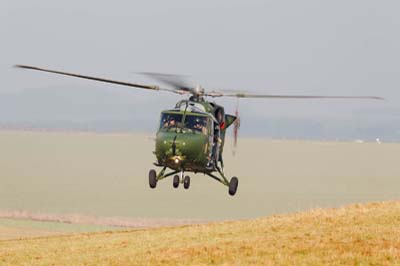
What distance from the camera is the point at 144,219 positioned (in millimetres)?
107125

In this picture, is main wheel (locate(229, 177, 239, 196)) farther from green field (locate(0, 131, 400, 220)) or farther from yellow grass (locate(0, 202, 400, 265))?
green field (locate(0, 131, 400, 220))

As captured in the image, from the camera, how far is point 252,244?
44.3 m

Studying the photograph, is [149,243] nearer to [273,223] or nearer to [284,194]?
[273,223]

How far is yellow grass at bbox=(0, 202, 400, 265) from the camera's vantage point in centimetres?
3959

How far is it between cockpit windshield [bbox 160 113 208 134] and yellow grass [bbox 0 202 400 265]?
5.81 metres

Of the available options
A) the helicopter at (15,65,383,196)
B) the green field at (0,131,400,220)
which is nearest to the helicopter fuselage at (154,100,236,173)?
the helicopter at (15,65,383,196)

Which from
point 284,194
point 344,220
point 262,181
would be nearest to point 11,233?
point 344,220

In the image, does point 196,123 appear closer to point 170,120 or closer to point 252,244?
point 170,120

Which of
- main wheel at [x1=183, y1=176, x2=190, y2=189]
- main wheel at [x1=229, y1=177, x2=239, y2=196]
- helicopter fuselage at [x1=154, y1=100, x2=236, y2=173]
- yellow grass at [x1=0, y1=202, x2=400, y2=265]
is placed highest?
helicopter fuselage at [x1=154, y1=100, x2=236, y2=173]

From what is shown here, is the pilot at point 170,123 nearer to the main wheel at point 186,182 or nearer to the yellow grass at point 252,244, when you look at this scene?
the main wheel at point 186,182

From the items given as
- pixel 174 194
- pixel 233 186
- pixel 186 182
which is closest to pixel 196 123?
pixel 233 186

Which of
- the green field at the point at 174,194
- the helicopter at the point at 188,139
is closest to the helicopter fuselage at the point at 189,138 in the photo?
the helicopter at the point at 188,139

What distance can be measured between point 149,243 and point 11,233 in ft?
112

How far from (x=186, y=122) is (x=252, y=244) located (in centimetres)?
962
